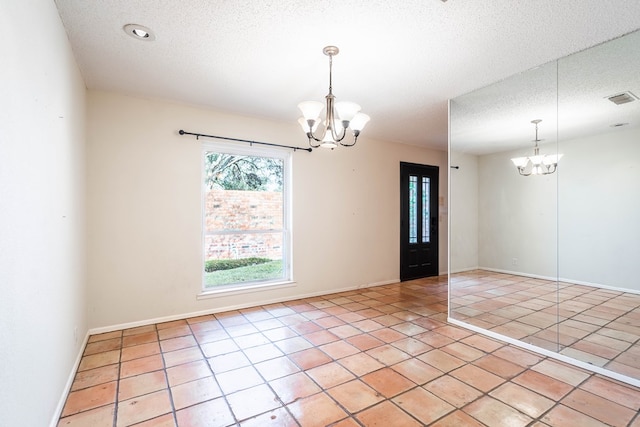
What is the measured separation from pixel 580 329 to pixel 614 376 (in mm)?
425

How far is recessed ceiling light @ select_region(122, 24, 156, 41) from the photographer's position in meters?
2.15

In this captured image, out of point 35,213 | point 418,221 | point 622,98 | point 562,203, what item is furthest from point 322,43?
point 418,221

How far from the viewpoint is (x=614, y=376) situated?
229 cm

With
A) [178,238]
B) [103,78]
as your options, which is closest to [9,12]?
[103,78]

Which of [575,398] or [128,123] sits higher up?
[128,123]

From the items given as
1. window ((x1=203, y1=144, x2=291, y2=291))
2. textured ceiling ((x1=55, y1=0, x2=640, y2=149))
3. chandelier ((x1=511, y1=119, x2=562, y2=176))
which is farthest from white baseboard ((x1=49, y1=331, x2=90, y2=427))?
chandelier ((x1=511, y1=119, x2=562, y2=176))

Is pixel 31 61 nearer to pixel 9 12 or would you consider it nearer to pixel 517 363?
pixel 9 12

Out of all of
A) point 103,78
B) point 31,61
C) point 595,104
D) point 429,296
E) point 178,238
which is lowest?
point 429,296

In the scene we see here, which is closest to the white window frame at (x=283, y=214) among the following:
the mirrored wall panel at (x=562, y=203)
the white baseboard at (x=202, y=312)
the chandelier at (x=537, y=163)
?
the white baseboard at (x=202, y=312)

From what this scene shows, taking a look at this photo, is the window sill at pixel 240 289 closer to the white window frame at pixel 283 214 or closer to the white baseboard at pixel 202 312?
the white window frame at pixel 283 214

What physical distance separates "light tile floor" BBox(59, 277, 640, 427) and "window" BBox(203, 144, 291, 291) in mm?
831

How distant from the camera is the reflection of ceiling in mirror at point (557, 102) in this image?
7.60 ft

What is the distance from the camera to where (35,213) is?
4.97ft

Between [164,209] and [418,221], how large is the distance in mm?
4359
